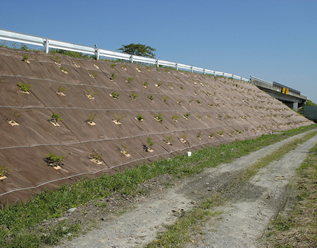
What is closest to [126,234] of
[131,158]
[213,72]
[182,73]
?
[131,158]

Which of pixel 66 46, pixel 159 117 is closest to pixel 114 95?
pixel 159 117

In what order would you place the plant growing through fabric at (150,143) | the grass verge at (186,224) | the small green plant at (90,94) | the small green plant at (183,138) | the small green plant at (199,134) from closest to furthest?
the grass verge at (186,224) < the plant growing through fabric at (150,143) < the small green plant at (90,94) < the small green plant at (183,138) < the small green plant at (199,134)

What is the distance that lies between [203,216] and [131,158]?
4974mm

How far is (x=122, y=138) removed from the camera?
11.4 meters

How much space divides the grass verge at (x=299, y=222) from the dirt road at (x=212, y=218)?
27cm

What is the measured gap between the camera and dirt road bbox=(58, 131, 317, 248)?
197 inches

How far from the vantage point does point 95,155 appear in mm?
9406

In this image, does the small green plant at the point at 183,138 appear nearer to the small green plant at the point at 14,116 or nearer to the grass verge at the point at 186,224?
the grass verge at the point at 186,224

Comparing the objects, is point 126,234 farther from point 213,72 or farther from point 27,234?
point 213,72

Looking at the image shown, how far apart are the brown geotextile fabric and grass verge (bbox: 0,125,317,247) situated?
1.32ft

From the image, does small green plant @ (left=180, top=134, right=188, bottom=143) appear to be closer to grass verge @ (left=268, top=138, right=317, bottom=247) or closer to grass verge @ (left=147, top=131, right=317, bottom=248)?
grass verge @ (left=147, top=131, right=317, bottom=248)

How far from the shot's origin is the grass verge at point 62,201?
490 centimetres

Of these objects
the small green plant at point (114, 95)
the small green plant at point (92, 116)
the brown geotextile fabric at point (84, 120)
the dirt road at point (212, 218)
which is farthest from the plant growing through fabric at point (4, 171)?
the small green plant at point (114, 95)

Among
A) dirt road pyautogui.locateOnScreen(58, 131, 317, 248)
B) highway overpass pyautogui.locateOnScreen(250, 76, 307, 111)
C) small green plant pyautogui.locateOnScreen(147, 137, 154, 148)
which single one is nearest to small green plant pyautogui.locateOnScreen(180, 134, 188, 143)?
small green plant pyautogui.locateOnScreen(147, 137, 154, 148)
